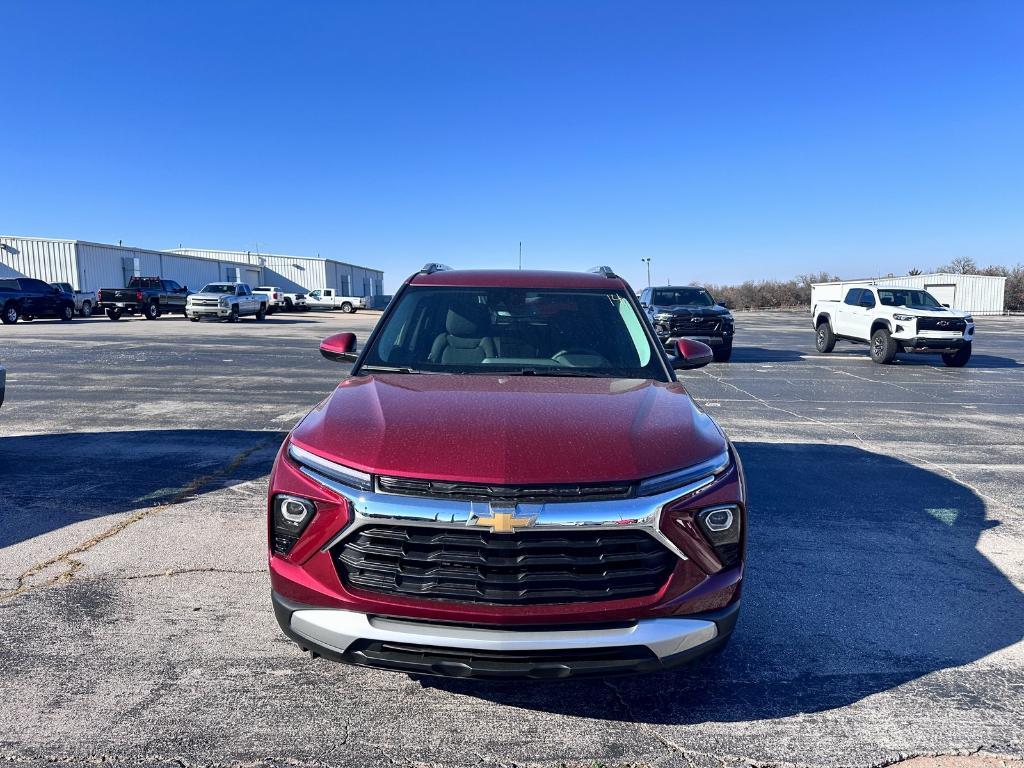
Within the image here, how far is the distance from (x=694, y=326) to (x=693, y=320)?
167 mm

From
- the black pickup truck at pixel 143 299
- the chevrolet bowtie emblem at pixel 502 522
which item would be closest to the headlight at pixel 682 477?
the chevrolet bowtie emblem at pixel 502 522

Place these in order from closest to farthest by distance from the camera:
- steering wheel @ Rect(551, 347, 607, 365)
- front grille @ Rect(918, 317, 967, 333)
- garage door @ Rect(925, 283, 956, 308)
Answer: steering wheel @ Rect(551, 347, 607, 365) → front grille @ Rect(918, 317, 967, 333) → garage door @ Rect(925, 283, 956, 308)

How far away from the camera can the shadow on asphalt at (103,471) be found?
4.91m

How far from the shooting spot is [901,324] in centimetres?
1595

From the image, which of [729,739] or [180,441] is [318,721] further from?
[180,441]

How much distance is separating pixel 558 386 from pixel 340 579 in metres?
1.43

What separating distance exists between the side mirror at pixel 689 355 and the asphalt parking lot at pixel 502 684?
127 centimetres

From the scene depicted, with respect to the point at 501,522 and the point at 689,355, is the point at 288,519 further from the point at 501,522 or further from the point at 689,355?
the point at 689,355

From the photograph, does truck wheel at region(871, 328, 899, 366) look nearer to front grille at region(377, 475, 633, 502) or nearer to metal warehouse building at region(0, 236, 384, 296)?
front grille at region(377, 475, 633, 502)

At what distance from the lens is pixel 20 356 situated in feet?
51.2

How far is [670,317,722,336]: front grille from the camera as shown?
1639cm

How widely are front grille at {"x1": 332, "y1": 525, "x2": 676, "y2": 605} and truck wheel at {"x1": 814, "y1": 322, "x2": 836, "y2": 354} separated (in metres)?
18.9

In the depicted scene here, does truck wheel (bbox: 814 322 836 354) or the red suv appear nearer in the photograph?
the red suv

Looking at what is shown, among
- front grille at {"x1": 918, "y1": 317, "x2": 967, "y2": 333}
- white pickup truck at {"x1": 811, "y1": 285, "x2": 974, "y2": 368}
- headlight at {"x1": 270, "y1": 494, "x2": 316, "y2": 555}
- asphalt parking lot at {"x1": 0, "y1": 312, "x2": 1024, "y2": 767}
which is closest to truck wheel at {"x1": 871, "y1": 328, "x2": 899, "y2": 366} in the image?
white pickup truck at {"x1": 811, "y1": 285, "x2": 974, "y2": 368}
